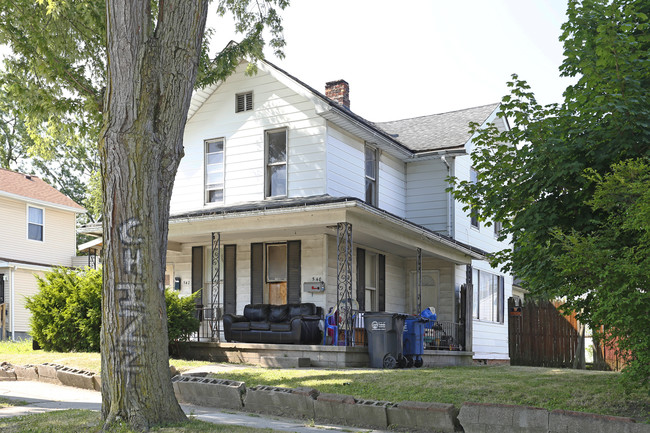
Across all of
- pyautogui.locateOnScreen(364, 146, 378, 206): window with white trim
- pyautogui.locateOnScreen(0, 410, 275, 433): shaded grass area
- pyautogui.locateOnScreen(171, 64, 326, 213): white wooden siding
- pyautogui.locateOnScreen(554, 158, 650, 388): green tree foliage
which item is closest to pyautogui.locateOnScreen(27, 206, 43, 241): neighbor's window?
pyautogui.locateOnScreen(171, 64, 326, 213): white wooden siding

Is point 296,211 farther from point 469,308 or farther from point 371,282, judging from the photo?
point 469,308

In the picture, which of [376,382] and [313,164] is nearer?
[376,382]

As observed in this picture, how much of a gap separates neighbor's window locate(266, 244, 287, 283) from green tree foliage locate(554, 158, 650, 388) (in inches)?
402

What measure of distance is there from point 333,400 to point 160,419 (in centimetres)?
265

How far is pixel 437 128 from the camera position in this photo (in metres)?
23.8

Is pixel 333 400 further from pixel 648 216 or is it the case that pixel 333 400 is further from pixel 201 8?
A: pixel 201 8

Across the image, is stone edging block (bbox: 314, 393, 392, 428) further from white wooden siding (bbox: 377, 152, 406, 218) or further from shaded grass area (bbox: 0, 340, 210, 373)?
white wooden siding (bbox: 377, 152, 406, 218)

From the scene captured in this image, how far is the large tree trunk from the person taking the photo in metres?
7.44

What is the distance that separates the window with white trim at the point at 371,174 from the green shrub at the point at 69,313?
25.8 feet

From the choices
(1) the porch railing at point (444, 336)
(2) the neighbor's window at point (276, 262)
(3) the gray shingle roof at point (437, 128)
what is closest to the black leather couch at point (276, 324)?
(2) the neighbor's window at point (276, 262)

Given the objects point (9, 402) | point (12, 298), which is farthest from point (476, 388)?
point (12, 298)

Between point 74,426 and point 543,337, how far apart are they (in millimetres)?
20108

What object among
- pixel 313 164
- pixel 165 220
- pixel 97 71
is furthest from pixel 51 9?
pixel 313 164

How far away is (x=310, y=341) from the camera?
52.5ft
